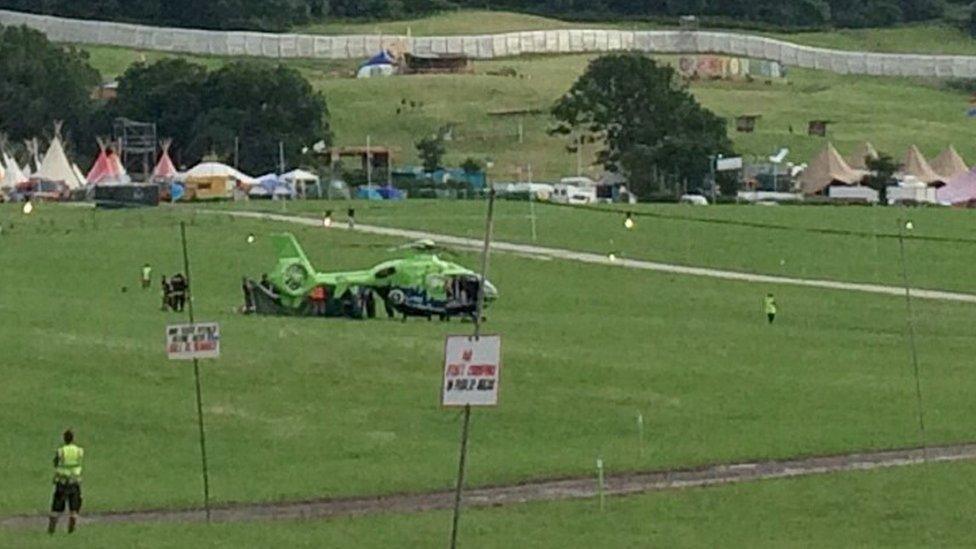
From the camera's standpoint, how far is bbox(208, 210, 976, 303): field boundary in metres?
89.6

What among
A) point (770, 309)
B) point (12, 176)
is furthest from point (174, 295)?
point (12, 176)

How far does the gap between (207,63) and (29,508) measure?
155 meters

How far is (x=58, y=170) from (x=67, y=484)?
105853 mm

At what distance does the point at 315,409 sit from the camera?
5297cm

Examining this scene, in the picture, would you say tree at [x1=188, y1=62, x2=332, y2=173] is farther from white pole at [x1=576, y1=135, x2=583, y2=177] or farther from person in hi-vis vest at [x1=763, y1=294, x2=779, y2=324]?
person in hi-vis vest at [x1=763, y1=294, x2=779, y2=324]

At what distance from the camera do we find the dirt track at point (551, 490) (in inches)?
1593

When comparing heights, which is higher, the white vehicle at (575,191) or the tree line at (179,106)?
the tree line at (179,106)

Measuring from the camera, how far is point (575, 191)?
138 m

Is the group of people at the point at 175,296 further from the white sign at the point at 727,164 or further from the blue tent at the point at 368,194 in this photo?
the white sign at the point at 727,164

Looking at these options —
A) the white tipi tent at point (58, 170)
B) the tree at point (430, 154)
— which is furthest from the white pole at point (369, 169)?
the white tipi tent at point (58, 170)

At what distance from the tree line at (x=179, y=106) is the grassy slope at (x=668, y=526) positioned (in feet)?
389

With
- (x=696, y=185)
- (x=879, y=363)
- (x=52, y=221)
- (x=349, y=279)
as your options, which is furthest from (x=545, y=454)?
(x=696, y=185)

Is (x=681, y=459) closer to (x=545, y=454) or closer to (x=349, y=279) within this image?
(x=545, y=454)

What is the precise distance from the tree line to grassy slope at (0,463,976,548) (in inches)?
4667
